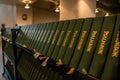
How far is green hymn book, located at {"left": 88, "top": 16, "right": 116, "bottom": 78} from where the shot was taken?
0.84 m

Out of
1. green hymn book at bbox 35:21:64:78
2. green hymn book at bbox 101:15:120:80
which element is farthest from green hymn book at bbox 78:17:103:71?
green hymn book at bbox 35:21:64:78

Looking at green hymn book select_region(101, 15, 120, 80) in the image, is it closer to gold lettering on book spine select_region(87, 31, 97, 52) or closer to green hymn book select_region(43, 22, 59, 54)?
gold lettering on book spine select_region(87, 31, 97, 52)

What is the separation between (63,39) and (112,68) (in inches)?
23.2

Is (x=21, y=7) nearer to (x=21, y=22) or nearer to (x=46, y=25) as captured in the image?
(x=21, y=22)

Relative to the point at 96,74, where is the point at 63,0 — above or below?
above

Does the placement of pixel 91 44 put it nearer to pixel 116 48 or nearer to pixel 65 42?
pixel 116 48

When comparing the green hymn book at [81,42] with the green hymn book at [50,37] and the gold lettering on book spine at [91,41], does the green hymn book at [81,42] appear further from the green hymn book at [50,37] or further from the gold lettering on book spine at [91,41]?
the green hymn book at [50,37]

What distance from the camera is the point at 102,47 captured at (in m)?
0.87

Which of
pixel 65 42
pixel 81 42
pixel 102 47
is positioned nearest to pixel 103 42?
pixel 102 47

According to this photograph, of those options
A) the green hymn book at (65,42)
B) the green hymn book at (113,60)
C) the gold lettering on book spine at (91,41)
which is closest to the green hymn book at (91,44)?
the gold lettering on book spine at (91,41)

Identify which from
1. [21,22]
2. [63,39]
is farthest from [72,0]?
[21,22]

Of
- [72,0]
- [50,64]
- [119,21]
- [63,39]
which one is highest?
[72,0]

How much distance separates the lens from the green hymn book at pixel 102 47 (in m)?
0.84

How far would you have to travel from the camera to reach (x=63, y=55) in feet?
4.05
